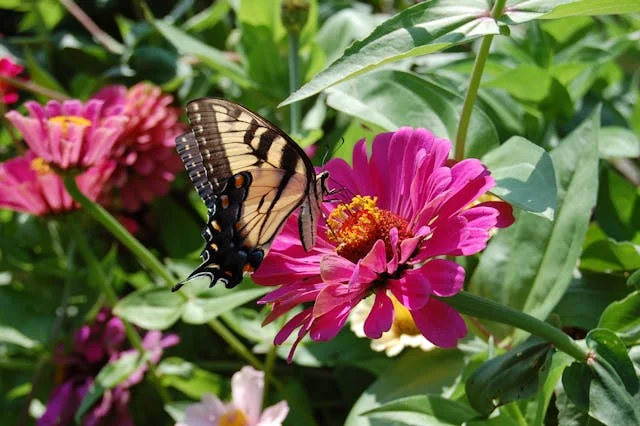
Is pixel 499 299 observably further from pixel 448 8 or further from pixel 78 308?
pixel 78 308

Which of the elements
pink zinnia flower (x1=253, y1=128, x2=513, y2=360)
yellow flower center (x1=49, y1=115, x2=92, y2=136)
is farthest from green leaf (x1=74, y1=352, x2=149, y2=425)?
pink zinnia flower (x1=253, y1=128, x2=513, y2=360)

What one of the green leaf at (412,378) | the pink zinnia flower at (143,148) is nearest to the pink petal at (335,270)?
the green leaf at (412,378)

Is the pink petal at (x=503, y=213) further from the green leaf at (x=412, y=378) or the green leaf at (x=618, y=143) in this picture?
the green leaf at (x=618, y=143)

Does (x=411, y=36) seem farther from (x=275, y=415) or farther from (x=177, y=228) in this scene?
(x=177, y=228)

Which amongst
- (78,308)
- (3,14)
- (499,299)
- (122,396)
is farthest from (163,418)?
(3,14)

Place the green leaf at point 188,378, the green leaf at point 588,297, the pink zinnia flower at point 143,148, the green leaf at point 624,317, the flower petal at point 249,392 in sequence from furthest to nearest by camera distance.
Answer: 1. the pink zinnia flower at point 143,148
2. the green leaf at point 188,378
3. the flower petal at point 249,392
4. the green leaf at point 588,297
5. the green leaf at point 624,317

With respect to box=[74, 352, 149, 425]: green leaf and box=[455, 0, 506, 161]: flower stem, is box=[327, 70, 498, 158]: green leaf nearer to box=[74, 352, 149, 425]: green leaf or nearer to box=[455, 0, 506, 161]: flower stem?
box=[455, 0, 506, 161]: flower stem

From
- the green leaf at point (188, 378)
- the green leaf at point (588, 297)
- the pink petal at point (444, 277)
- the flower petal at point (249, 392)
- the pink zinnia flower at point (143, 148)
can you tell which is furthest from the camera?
the pink zinnia flower at point (143, 148)
